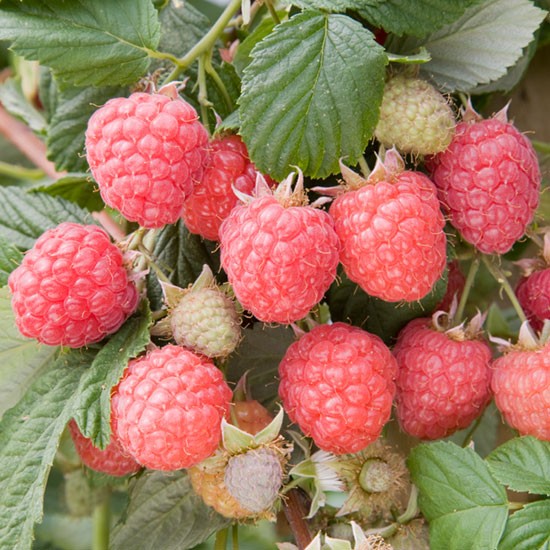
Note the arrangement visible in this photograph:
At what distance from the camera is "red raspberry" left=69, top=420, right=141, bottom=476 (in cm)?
97

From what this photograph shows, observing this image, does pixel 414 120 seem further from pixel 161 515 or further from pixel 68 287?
pixel 161 515

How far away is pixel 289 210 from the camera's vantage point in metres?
0.78

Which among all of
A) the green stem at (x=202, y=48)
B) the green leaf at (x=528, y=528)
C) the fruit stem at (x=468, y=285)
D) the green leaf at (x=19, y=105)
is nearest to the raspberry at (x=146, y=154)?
the green stem at (x=202, y=48)

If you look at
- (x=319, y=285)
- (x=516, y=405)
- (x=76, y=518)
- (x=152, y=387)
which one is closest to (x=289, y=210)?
(x=319, y=285)

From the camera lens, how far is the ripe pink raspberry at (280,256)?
2.50 ft

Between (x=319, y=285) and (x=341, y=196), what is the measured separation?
0.33ft

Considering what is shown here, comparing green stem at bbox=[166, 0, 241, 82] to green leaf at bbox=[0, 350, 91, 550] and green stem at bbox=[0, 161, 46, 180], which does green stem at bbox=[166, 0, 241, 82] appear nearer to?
green leaf at bbox=[0, 350, 91, 550]

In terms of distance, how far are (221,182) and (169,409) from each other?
0.23 m

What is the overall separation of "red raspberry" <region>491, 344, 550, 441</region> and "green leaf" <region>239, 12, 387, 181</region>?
27 centimetres

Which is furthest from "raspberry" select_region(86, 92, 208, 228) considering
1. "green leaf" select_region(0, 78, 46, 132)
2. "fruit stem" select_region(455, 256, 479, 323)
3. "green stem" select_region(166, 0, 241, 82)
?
"green leaf" select_region(0, 78, 46, 132)

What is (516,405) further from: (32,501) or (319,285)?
(32,501)

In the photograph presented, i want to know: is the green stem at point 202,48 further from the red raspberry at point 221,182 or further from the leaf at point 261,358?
the leaf at point 261,358

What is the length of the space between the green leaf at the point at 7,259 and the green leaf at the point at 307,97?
0.29m

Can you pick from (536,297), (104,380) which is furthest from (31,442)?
(536,297)
